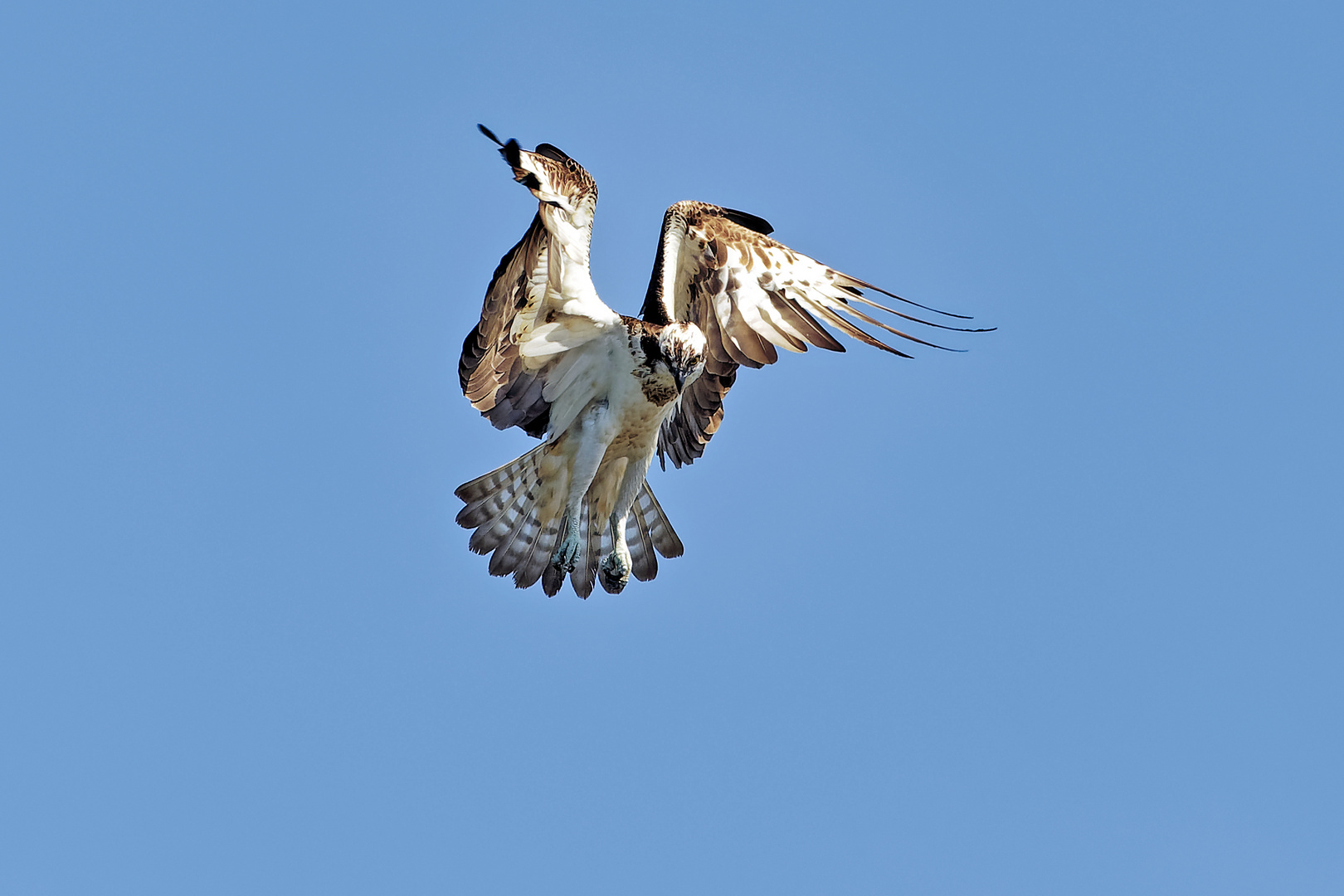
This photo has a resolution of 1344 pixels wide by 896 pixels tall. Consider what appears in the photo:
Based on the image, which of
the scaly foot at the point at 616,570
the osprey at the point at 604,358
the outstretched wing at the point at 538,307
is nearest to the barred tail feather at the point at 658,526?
the osprey at the point at 604,358

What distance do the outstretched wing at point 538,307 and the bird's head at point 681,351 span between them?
0.37m

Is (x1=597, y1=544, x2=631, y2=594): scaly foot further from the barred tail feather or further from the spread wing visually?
the spread wing

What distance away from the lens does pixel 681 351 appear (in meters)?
10.8

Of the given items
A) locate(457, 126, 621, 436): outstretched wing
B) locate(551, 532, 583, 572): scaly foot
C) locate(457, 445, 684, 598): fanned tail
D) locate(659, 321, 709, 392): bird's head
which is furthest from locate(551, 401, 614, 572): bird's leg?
locate(659, 321, 709, 392): bird's head

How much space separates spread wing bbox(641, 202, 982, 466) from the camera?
36.9 feet

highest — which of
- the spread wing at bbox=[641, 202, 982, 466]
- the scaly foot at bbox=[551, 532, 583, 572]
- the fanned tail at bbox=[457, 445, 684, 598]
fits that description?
the spread wing at bbox=[641, 202, 982, 466]

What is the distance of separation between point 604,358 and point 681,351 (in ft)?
1.85

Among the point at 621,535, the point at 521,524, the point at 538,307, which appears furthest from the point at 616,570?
the point at 538,307

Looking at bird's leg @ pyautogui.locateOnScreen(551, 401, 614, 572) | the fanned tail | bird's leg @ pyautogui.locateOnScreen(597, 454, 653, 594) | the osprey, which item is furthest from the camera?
the fanned tail

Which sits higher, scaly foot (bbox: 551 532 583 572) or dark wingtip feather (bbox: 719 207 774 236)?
dark wingtip feather (bbox: 719 207 774 236)

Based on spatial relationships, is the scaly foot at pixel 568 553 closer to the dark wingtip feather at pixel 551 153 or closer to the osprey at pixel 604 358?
the osprey at pixel 604 358

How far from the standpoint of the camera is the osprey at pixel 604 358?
10461 mm

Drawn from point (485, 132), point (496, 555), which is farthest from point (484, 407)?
point (485, 132)

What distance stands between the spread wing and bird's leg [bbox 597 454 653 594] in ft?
2.72
